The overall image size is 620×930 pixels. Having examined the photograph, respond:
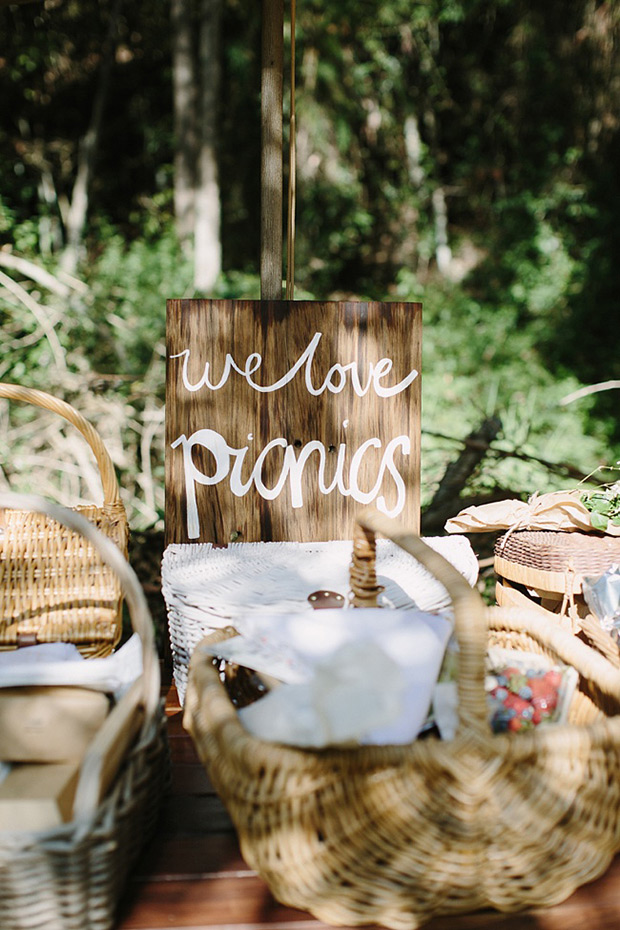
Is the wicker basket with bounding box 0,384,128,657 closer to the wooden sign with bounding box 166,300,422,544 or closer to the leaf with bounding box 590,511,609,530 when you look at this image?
the wooden sign with bounding box 166,300,422,544

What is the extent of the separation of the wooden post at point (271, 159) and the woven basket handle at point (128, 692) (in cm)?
90

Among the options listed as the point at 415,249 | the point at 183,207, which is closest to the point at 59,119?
the point at 183,207

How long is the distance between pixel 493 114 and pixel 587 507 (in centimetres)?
754

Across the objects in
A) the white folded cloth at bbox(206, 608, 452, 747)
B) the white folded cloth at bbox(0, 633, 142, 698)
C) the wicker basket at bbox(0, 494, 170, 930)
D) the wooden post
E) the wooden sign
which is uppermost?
the wooden post

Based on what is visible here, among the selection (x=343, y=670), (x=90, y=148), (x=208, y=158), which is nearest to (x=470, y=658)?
(x=343, y=670)

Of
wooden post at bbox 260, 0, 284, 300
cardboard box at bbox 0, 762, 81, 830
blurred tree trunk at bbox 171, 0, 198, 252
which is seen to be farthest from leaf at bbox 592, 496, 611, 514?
blurred tree trunk at bbox 171, 0, 198, 252

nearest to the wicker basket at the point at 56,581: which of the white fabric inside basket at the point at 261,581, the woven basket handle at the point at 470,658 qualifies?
the white fabric inside basket at the point at 261,581

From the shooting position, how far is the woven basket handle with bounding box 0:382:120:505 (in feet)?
4.70

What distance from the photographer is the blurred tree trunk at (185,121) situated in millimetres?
6207

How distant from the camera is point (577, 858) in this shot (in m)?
0.93

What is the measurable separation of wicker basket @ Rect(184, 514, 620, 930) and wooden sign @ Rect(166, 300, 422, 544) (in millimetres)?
715

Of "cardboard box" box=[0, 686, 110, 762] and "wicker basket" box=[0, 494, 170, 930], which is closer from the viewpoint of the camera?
"wicker basket" box=[0, 494, 170, 930]

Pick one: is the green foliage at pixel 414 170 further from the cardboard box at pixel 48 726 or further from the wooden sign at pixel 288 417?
the cardboard box at pixel 48 726

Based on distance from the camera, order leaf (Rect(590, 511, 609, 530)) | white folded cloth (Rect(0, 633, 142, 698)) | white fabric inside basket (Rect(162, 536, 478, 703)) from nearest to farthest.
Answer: white folded cloth (Rect(0, 633, 142, 698)), white fabric inside basket (Rect(162, 536, 478, 703)), leaf (Rect(590, 511, 609, 530))
